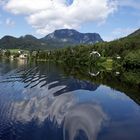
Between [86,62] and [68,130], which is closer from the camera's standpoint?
[68,130]

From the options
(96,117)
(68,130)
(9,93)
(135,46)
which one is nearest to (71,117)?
(96,117)

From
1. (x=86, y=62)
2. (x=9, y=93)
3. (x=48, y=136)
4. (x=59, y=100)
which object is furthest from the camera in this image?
(x=86, y=62)

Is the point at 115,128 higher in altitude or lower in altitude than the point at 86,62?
higher

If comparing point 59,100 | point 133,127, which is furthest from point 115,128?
point 59,100

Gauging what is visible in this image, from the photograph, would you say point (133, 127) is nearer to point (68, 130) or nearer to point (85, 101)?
point (68, 130)

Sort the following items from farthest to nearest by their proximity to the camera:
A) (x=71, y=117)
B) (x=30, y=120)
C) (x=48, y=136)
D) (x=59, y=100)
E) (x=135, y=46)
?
(x=135, y=46), (x=59, y=100), (x=71, y=117), (x=30, y=120), (x=48, y=136)

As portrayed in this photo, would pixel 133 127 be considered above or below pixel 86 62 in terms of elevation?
above

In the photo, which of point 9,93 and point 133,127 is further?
point 9,93

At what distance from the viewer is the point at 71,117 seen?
3850 centimetres

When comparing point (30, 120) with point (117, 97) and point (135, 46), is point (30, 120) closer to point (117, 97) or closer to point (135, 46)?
point (117, 97)

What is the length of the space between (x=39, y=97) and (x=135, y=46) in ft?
477

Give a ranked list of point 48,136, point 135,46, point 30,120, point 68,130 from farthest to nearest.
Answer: point 135,46 → point 30,120 → point 68,130 → point 48,136

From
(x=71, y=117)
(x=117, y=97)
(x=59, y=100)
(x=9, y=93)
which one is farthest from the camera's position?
(x=117, y=97)

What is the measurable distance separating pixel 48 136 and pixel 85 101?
23239 millimetres
